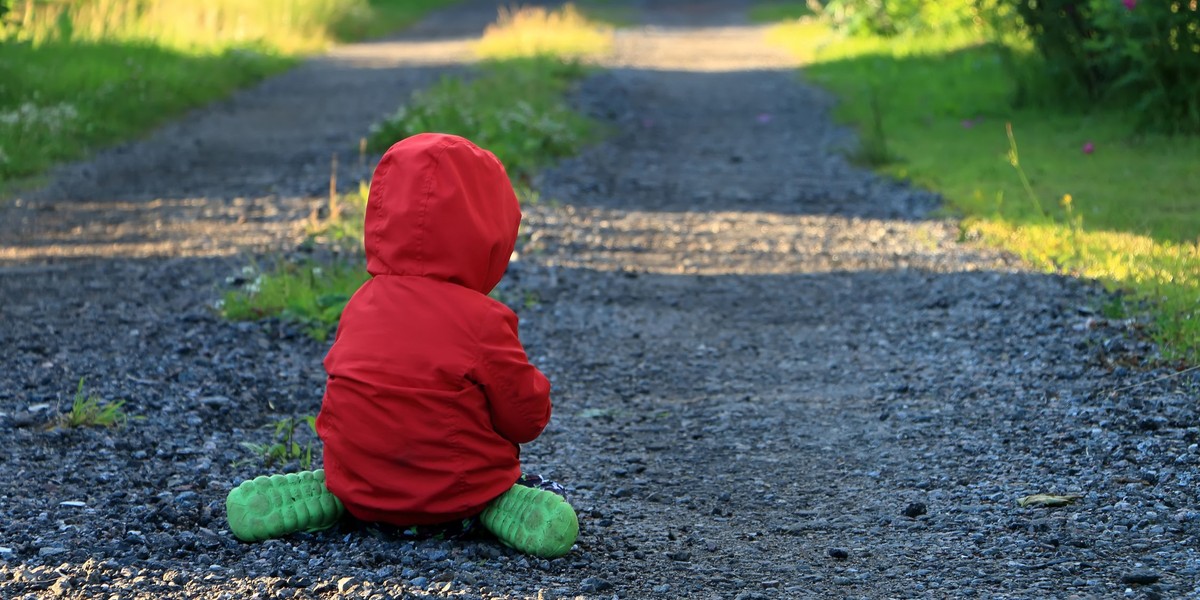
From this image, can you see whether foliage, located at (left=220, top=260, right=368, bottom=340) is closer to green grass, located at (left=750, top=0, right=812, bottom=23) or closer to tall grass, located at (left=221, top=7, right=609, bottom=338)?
tall grass, located at (left=221, top=7, right=609, bottom=338)

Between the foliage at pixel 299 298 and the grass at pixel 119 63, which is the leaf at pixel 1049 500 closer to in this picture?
the foliage at pixel 299 298

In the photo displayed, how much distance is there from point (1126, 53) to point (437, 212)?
753 cm

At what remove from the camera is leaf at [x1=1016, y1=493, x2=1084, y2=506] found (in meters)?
4.02

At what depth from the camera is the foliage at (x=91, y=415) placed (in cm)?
454

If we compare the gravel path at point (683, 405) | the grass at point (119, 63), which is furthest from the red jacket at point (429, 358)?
the grass at point (119, 63)

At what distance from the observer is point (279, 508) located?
363 cm

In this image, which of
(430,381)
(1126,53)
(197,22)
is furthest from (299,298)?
(197,22)

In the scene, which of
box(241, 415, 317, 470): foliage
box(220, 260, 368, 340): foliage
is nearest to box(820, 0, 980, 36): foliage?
box(220, 260, 368, 340): foliage

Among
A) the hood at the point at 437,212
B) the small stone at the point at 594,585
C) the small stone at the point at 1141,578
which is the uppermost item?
the hood at the point at 437,212

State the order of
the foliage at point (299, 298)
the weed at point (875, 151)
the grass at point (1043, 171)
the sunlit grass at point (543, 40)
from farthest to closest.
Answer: the sunlit grass at point (543, 40) → the weed at point (875, 151) → the grass at point (1043, 171) → the foliage at point (299, 298)

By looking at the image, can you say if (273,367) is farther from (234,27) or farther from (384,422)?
(234,27)

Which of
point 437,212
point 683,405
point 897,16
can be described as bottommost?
point 683,405

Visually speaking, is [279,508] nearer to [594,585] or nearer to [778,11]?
[594,585]

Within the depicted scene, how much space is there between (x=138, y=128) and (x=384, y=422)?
30.3ft
